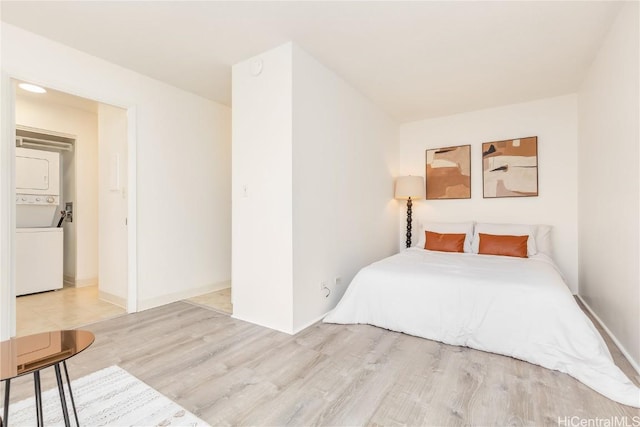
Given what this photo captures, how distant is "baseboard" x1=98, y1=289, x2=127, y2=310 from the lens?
3.12m

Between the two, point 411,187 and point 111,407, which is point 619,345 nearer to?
point 411,187

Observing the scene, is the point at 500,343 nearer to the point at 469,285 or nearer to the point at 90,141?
the point at 469,285

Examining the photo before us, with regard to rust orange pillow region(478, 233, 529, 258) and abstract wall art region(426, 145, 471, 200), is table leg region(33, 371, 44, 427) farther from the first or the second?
abstract wall art region(426, 145, 471, 200)

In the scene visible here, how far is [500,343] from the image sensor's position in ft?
Result: 6.89

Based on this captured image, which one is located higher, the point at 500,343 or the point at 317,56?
the point at 317,56

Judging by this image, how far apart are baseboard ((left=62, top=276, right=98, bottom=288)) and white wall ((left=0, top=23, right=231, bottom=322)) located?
1.85m

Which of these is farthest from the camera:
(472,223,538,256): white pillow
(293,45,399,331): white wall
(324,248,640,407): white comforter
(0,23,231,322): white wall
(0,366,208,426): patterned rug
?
(472,223,538,256): white pillow

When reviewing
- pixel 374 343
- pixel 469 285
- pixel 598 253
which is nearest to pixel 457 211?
pixel 598 253

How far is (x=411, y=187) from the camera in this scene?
416 cm

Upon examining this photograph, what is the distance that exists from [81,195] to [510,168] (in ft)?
19.2

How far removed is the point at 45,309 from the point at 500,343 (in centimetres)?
429

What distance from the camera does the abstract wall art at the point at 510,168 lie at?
3.77 meters

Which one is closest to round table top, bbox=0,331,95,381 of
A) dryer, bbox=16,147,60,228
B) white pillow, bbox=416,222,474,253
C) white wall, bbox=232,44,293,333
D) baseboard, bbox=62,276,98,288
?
white wall, bbox=232,44,293,333

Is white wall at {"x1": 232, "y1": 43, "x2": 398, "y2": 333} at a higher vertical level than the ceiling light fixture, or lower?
lower
